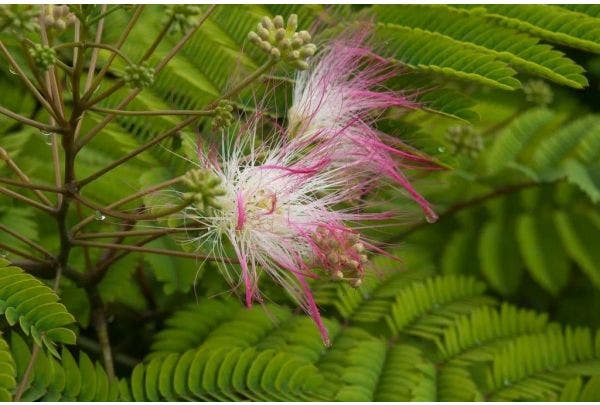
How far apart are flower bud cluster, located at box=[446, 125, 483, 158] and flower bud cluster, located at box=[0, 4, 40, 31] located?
1.66 meters

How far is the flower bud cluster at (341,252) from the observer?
6.58 ft

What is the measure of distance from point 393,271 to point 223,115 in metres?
1.07

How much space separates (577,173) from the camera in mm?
2734

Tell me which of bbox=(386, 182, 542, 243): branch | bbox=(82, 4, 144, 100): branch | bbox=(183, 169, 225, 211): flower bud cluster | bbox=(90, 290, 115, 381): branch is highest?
bbox=(82, 4, 144, 100): branch

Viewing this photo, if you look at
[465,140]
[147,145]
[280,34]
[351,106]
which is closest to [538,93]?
[465,140]

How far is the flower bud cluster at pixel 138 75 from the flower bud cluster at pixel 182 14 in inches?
4.2

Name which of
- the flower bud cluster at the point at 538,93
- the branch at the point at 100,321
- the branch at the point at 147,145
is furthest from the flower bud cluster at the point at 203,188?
the flower bud cluster at the point at 538,93

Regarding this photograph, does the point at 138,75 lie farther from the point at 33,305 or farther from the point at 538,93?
the point at 538,93

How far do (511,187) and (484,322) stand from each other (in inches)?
27.5

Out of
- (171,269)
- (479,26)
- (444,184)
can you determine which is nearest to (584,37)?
(479,26)

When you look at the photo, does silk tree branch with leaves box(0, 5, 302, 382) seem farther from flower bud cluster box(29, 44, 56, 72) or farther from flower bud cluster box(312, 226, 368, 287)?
flower bud cluster box(312, 226, 368, 287)

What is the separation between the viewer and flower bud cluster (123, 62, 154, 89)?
1.69 m

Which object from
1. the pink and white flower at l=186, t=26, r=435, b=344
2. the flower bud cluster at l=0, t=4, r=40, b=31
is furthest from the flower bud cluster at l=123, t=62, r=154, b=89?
the pink and white flower at l=186, t=26, r=435, b=344

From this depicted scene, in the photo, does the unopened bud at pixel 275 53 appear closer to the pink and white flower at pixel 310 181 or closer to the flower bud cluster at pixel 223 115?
the flower bud cluster at pixel 223 115
